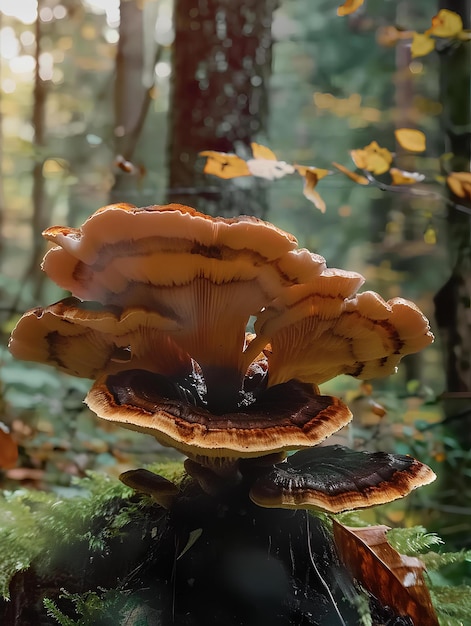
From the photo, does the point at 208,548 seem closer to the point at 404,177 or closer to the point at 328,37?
the point at 404,177

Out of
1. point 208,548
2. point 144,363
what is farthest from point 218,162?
point 208,548

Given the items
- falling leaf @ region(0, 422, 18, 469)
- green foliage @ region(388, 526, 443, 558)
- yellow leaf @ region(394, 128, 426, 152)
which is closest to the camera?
green foliage @ region(388, 526, 443, 558)

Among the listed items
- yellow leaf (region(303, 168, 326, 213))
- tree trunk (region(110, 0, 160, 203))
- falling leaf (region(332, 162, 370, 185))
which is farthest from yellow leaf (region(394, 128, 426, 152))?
tree trunk (region(110, 0, 160, 203))

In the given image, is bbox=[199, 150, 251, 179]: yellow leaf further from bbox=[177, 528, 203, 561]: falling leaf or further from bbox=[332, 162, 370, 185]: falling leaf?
bbox=[177, 528, 203, 561]: falling leaf

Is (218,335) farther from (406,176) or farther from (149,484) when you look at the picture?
(406,176)

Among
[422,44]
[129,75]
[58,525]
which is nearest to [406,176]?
[422,44]

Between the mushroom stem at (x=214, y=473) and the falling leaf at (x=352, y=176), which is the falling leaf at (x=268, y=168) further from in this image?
the mushroom stem at (x=214, y=473)
